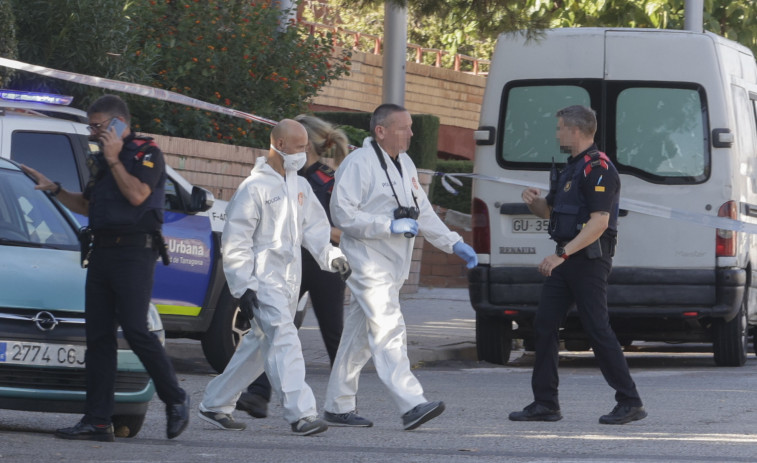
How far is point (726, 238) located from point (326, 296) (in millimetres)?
3838

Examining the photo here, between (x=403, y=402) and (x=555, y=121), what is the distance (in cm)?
422

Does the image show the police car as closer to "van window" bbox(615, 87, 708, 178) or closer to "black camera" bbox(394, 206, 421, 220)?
"black camera" bbox(394, 206, 421, 220)

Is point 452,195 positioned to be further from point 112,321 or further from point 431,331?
point 112,321

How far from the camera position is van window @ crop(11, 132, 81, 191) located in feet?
31.8

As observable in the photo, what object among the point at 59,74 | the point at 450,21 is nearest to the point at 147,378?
the point at 59,74

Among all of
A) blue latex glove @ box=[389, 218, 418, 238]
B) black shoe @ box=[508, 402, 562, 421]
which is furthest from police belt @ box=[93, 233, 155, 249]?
black shoe @ box=[508, 402, 562, 421]

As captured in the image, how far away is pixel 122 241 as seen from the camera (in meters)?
6.91

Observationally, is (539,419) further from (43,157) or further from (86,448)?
(43,157)

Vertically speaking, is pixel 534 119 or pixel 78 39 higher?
pixel 78 39

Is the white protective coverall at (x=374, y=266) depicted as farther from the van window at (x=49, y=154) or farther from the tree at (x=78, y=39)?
the tree at (x=78, y=39)

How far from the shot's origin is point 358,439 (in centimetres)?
742

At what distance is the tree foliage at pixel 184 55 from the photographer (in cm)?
1427

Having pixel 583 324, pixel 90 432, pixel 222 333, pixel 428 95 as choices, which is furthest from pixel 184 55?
pixel 428 95

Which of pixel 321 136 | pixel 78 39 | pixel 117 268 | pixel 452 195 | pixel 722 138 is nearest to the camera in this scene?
pixel 117 268
